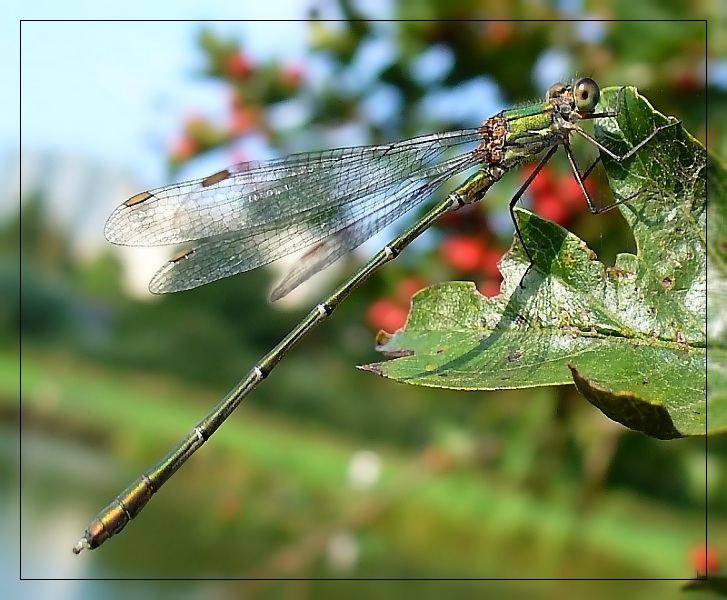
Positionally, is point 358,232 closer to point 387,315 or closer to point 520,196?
point 520,196

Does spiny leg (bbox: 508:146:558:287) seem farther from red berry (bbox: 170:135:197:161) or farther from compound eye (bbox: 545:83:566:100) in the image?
red berry (bbox: 170:135:197:161)

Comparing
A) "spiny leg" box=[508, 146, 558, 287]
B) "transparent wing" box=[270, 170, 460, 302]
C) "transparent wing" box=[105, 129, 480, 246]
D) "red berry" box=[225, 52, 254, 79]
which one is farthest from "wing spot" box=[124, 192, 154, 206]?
"red berry" box=[225, 52, 254, 79]

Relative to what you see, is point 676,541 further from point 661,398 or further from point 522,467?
point 661,398

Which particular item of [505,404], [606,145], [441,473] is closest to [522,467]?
[505,404]

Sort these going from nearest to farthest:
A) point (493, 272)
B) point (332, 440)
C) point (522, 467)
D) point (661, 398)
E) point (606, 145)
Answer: point (661, 398), point (606, 145), point (493, 272), point (522, 467), point (332, 440)

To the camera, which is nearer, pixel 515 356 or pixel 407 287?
pixel 515 356

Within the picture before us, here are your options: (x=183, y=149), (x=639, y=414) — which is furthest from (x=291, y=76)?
(x=639, y=414)
